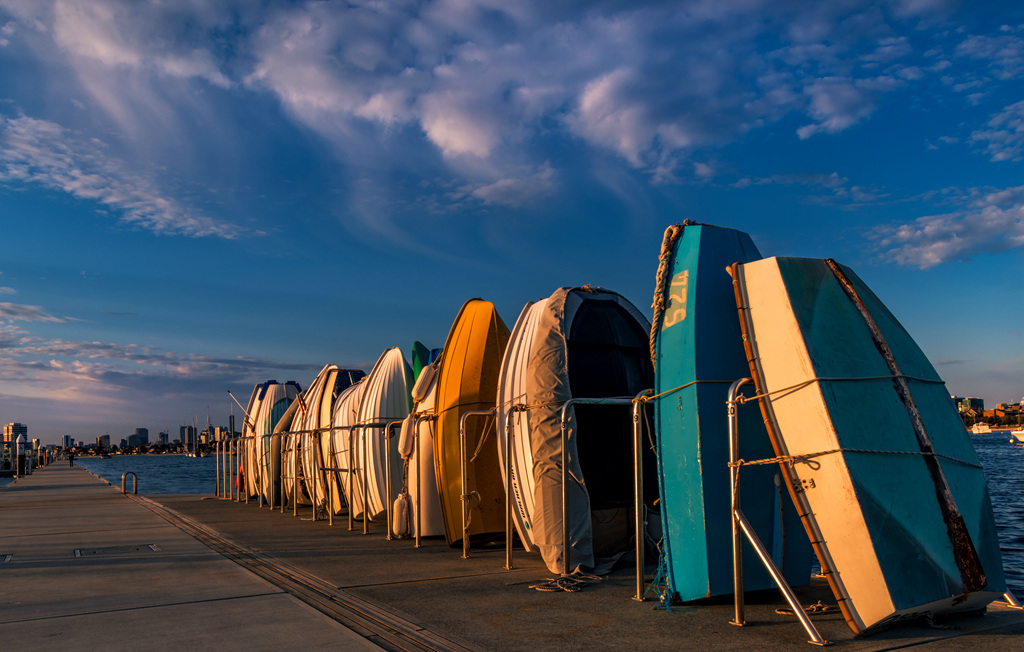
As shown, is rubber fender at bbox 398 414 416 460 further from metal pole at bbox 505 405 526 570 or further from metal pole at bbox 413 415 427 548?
metal pole at bbox 505 405 526 570

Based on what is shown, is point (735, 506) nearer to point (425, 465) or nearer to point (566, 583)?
point (566, 583)

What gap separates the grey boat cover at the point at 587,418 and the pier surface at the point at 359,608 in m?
0.82

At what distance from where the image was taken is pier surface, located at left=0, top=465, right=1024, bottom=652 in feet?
21.1

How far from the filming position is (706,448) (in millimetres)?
7605

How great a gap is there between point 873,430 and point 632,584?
12.9 feet

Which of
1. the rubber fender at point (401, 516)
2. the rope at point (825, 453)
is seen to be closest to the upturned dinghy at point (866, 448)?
the rope at point (825, 453)

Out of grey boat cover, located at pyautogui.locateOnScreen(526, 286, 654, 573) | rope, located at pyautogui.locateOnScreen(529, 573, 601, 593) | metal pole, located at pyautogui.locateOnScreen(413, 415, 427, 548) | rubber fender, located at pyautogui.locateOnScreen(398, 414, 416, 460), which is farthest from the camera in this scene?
rubber fender, located at pyautogui.locateOnScreen(398, 414, 416, 460)

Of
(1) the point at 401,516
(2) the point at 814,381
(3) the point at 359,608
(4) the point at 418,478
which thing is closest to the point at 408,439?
(4) the point at 418,478

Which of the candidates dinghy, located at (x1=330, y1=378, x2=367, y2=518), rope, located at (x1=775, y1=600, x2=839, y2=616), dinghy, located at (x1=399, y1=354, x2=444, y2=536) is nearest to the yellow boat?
dinghy, located at (x1=399, y1=354, x2=444, y2=536)

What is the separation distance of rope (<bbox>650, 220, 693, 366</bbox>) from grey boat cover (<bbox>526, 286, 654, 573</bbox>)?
1.83 m

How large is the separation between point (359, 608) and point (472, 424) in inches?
224

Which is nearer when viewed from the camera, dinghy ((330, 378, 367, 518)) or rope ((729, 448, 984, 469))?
rope ((729, 448, 984, 469))

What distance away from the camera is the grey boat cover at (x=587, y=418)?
10.2m

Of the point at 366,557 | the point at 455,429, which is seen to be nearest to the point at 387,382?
the point at 455,429
